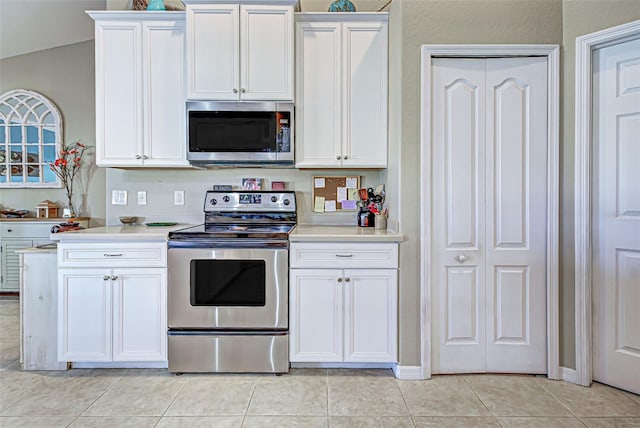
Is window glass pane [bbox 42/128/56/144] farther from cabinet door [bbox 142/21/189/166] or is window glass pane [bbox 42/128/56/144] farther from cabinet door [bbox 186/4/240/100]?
Result: cabinet door [bbox 186/4/240/100]

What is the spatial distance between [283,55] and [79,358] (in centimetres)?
237

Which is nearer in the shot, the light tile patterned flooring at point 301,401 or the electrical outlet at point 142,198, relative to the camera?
the light tile patterned flooring at point 301,401

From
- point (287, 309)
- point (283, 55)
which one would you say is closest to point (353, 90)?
point (283, 55)

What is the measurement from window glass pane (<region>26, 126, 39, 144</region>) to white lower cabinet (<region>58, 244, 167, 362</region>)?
10.5 feet

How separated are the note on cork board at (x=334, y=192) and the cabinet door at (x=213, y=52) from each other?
3.02ft

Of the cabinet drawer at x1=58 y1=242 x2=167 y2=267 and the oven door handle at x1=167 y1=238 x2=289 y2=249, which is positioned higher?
the oven door handle at x1=167 y1=238 x2=289 y2=249

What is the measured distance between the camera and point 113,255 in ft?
7.63

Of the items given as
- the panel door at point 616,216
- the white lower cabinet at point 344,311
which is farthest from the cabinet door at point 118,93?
the panel door at point 616,216

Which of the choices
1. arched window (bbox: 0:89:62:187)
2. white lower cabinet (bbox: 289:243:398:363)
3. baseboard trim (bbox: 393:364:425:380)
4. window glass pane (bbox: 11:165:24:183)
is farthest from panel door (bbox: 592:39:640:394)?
window glass pane (bbox: 11:165:24:183)

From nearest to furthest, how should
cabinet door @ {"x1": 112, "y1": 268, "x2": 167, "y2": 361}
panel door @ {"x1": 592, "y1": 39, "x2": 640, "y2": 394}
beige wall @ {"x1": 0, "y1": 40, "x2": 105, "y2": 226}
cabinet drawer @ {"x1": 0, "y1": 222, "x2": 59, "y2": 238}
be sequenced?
panel door @ {"x1": 592, "y1": 39, "x2": 640, "y2": 394}, cabinet door @ {"x1": 112, "y1": 268, "x2": 167, "y2": 361}, cabinet drawer @ {"x1": 0, "y1": 222, "x2": 59, "y2": 238}, beige wall @ {"x1": 0, "y1": 40, "x2": 105, "y2": 226}

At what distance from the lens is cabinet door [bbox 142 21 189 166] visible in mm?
2656

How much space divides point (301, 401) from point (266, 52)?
7.25 feet

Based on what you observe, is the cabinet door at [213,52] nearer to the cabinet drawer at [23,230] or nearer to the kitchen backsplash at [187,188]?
the kitchen backsplash at [187,188]

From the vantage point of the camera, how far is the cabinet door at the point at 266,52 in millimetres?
2559
